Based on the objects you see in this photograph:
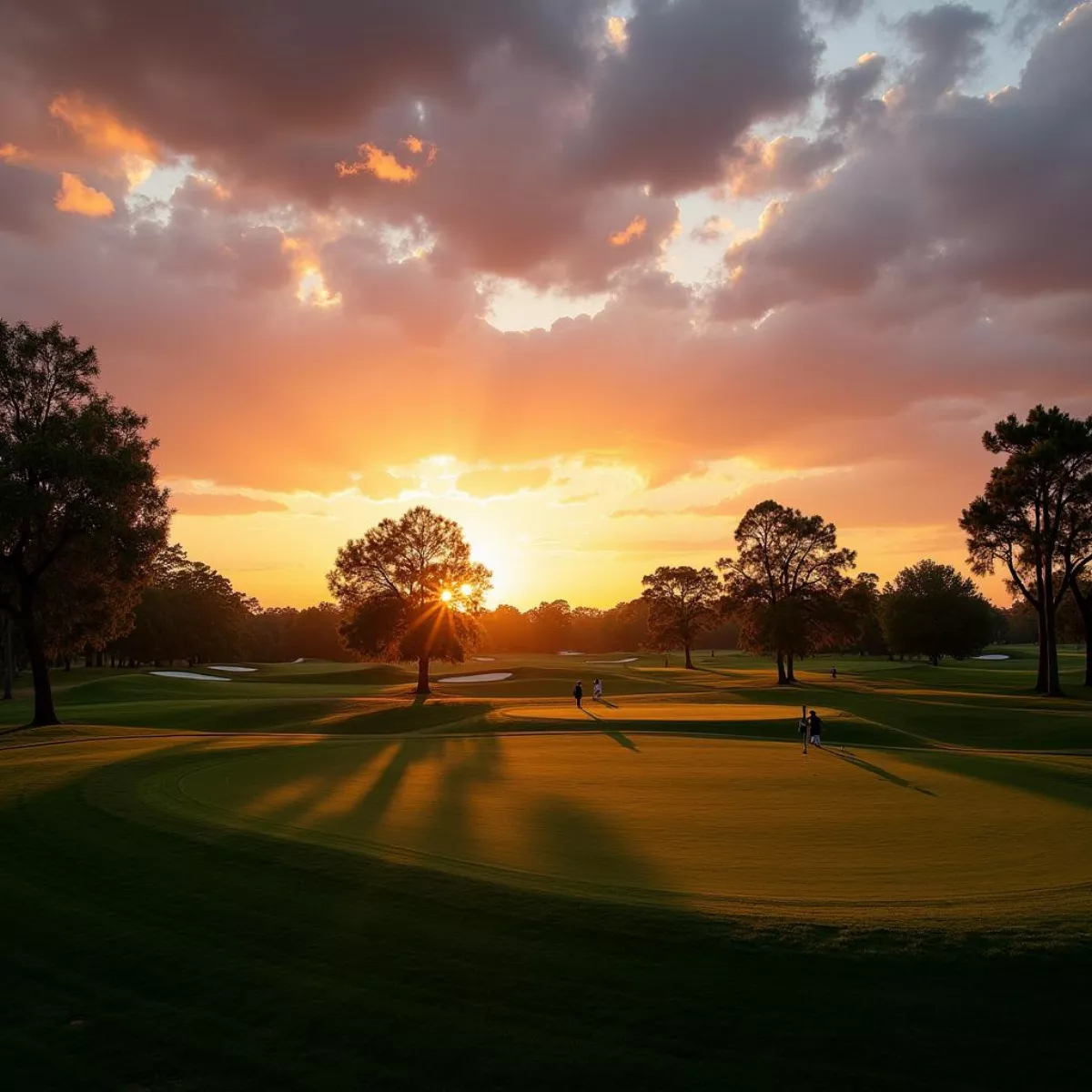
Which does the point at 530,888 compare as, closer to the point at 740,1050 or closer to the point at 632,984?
the point at 632,984

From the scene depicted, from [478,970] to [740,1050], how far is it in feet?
11.3

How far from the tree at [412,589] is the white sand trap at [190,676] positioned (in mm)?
23779

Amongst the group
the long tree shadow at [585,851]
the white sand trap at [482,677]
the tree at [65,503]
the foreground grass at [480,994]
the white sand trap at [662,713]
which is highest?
the tree at [65,503]

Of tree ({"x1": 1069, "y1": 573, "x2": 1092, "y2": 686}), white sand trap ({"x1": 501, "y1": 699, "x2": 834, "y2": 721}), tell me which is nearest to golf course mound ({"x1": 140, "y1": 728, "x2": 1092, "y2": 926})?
white sand trap ({"x1": 501, "y1": 699, "x2": 834, "y2": 721})

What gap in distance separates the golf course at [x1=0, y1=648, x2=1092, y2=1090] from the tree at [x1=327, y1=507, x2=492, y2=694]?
129 feet

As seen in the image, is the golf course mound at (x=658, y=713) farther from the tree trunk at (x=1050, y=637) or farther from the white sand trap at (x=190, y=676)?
the white sand trap at (x=190, y=676)

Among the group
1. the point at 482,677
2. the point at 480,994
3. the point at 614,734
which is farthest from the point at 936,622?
the point at 480,994

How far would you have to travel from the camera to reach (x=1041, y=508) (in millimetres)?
58969

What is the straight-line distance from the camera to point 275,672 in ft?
319

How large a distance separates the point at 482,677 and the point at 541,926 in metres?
75.2

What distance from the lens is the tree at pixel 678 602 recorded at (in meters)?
104

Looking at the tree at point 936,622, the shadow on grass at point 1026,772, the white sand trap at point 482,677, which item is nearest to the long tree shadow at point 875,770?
the shadow on grass at point 1026,772

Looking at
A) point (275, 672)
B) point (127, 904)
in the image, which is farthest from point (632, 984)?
point (275, 672)

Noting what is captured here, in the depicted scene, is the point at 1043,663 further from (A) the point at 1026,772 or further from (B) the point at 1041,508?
(A) the point at 1026,772
